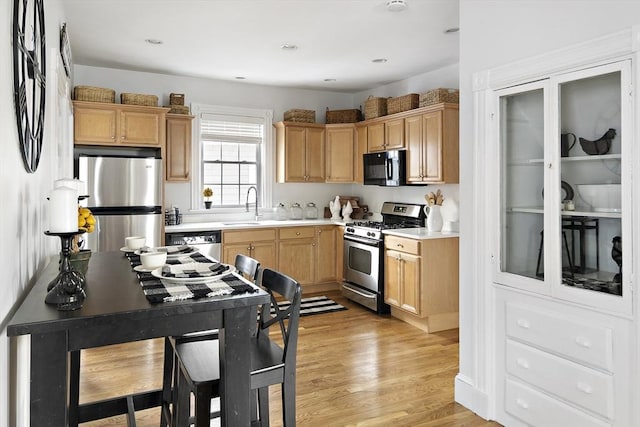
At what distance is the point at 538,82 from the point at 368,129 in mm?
3503

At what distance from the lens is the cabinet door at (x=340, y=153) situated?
6188mm

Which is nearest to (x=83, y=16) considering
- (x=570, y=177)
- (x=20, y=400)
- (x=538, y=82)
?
(x=20, y=400)

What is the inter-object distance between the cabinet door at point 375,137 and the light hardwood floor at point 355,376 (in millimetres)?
2175

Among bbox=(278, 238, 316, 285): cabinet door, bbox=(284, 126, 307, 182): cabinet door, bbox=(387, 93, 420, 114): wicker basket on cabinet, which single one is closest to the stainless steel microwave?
bbox=(387, 93, 420, 114): wicker basket on cabinet

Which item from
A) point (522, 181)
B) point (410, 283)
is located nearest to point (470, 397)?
point (522, 181)

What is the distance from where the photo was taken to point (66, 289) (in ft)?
4.87

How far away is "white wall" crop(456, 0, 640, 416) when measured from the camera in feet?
7.80

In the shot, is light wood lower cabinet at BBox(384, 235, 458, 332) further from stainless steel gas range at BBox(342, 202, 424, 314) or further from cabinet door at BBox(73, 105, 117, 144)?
cabinet door at BBox(73, 105, 117, 144)

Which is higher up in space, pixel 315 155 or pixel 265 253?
pixel 315 155

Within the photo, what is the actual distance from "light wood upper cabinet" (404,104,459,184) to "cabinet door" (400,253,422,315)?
88 cm

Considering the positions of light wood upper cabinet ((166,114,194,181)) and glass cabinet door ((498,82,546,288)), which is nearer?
glass cabinet door ((498,82,546,288))

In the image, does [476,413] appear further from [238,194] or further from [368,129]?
[238,194]

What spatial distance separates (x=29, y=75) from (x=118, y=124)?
11.2 ft

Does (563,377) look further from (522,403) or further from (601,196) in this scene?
(601,196)
